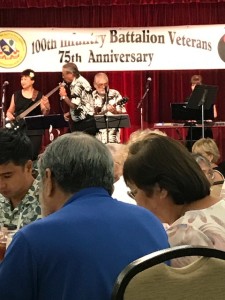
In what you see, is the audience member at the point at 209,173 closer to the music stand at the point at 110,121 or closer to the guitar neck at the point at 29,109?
the music stand at the point at 110,121

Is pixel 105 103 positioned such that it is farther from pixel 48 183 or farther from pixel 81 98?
pixel 48 183

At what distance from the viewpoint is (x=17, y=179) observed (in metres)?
3.03

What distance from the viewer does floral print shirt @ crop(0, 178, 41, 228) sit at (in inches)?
116

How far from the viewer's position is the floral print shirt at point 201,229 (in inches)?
80.7

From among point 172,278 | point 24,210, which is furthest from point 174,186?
point 24,210

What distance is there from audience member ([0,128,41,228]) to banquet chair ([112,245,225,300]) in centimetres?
151

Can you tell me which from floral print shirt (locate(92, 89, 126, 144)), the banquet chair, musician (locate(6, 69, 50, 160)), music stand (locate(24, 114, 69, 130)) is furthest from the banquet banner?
the banquet chair

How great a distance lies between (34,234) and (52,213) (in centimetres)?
19

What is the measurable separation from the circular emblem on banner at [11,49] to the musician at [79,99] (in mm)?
1206

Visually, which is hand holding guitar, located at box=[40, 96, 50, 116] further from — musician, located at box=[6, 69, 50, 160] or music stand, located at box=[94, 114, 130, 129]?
music stand, located at box=[94, 114, 130, 129]

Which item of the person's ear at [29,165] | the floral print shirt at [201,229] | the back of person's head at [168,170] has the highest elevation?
the back of person's head at [168,170]

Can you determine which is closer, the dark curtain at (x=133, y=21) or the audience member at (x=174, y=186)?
the audience member at (x=174, y=186)

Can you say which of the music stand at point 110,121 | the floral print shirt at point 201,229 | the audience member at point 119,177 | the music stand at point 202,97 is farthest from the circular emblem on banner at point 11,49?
the floral print shirt at point 201,229

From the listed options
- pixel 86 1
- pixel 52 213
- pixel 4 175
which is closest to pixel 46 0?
pixel 86 1
